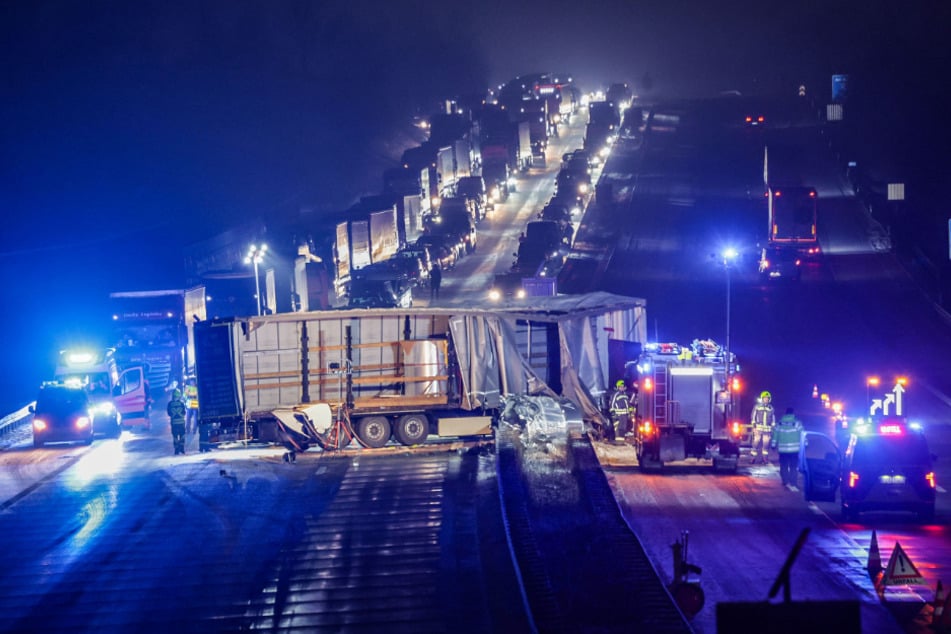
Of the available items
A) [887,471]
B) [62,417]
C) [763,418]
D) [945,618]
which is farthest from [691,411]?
[62,417]

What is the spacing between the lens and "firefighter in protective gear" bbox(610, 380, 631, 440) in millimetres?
23375

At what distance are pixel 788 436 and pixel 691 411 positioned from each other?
1.99 meters

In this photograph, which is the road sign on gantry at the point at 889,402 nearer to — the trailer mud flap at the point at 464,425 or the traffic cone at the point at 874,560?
the traffic cone at the point at 874,560

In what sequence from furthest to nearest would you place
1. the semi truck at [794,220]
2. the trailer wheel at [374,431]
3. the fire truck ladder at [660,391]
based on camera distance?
the semi truck at [794,220]
the trailer wheel at [374,431]
the fire truck ladder at [660,391]

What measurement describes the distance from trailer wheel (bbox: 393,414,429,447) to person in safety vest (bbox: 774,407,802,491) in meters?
7.72

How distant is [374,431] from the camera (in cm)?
2347

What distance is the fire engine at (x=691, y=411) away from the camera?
68.2 ft

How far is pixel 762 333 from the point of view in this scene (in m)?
34.6

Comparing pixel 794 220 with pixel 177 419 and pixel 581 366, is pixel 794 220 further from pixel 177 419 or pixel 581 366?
pixel 177 419

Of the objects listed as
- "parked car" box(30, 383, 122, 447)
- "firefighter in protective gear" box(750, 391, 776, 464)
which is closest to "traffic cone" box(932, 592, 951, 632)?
"firefighter in protective gear" box(750, 391, 776, 464)

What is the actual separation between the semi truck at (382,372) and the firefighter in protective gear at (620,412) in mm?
513

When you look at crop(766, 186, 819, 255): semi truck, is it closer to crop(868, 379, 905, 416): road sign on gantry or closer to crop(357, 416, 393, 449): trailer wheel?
crop(868, 379, 905, 416): road sign on gantry

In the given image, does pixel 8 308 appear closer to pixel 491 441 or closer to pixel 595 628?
pixel 491 441

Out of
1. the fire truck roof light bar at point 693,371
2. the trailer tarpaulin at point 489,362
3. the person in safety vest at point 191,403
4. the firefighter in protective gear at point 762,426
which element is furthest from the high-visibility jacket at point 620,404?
the person in safety vest at point 191,403
